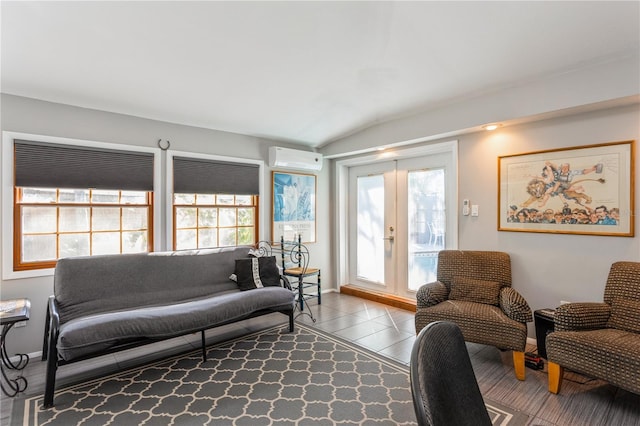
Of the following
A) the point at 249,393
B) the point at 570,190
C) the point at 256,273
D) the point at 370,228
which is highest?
the point at 570,190

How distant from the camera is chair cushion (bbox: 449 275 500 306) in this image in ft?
10.1

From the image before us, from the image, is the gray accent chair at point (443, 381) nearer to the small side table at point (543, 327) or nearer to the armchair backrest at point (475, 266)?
the small side table at point (543, 327)

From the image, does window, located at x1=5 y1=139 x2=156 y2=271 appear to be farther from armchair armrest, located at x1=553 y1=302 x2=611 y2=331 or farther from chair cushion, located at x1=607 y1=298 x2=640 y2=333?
chair cushion, located at x1=607 y1=298 x2=640 y2=333

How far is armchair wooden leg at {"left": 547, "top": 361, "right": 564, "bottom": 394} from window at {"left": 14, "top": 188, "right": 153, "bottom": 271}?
373 centimetres

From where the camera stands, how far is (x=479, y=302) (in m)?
3.10

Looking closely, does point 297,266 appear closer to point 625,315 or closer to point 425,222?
point 425,222

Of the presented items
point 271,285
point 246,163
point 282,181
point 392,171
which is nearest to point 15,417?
point 271,285

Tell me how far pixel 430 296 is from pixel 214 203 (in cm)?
269

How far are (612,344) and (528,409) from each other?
0.66 metres

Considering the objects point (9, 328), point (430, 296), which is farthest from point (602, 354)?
point (9, 328)

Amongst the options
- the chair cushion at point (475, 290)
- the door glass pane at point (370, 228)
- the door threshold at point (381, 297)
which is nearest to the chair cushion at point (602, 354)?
the chair cushion at point (475, 290)

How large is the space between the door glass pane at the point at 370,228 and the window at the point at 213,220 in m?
1.62

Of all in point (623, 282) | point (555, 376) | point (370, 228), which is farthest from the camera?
point (370, 228)

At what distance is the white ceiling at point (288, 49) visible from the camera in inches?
83.3
